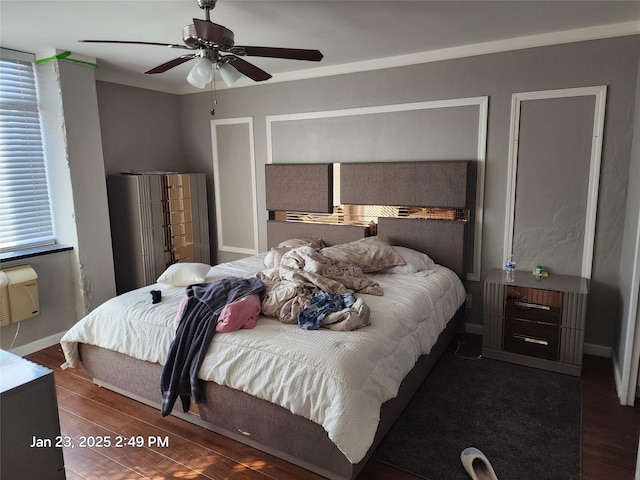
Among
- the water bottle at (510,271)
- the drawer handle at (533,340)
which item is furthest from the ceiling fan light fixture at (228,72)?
the drawer handle at (533,340)

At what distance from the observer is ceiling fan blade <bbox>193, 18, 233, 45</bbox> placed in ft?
6.76

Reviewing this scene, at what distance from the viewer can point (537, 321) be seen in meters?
3.20

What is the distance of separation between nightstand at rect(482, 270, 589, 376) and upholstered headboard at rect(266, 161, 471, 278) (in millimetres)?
494

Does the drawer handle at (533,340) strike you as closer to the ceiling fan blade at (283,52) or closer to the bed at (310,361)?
the bed at (310,361)

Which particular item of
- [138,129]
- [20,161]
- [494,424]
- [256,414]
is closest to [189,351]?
[256,414]

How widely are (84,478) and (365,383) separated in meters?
1.52

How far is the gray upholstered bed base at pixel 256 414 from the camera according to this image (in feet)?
6.82

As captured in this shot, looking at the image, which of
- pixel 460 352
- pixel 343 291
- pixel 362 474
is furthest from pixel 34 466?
pixel 460 352

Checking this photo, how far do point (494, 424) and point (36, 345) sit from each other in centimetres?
369

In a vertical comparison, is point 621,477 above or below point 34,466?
below

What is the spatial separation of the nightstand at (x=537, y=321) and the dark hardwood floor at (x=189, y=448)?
0.96 feet

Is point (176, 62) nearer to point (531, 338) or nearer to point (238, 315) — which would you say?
point (238, 315)

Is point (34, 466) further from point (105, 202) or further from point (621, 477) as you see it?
point (105, 202)

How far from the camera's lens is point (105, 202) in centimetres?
404
